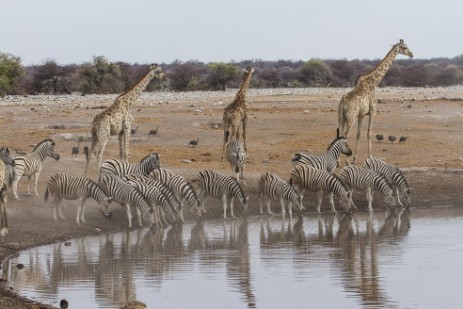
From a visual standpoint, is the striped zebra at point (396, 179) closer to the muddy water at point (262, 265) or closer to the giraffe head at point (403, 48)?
the muddy water at point (262, 265)

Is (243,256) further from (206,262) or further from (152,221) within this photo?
(152,221)

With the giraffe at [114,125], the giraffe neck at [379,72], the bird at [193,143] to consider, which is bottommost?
the bird at [193,143]

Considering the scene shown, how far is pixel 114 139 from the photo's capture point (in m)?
23.9

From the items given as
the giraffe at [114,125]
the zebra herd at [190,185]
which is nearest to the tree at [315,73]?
the zebra herd at [190,185]

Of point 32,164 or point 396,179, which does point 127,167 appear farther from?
point 396,179

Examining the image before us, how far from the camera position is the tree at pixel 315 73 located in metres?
50.4

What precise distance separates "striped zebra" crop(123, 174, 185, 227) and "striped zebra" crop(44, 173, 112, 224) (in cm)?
50

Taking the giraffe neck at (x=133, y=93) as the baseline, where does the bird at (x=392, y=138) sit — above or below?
below

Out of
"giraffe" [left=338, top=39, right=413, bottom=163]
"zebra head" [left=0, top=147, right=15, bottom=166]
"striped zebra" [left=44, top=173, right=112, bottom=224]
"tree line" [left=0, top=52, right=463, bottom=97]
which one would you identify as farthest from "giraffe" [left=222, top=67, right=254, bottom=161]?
"tree line" [left=0, top=52, right=463, bottom=97]

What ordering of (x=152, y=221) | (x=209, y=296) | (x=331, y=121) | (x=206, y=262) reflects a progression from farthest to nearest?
1. (x=331, y=121)
2. (x=152, y=221)
3. (x=206, y=262)
4. (x=209, y=296)

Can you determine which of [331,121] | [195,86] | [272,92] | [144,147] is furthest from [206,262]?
[195,86]

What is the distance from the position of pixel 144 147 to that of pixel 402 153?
518 cm

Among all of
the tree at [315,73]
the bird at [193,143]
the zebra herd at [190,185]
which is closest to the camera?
the zebra herd at [190,185]

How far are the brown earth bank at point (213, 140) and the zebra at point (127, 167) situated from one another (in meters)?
0.68
